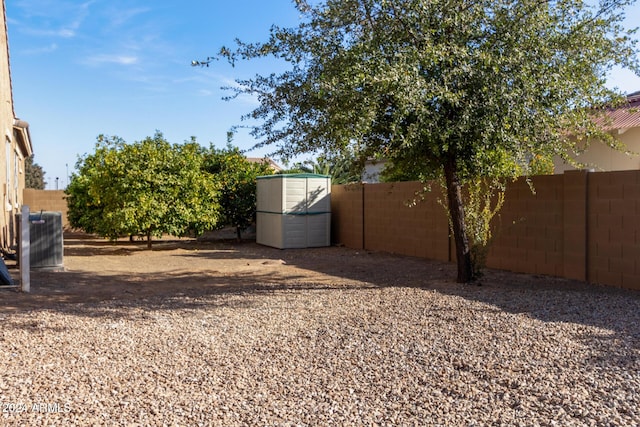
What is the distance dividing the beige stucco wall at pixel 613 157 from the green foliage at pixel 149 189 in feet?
36.7

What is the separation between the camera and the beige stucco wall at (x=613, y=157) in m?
17.9

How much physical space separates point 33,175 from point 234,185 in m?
45.0

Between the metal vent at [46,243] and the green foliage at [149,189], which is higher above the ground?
the green foliage at [149,189]

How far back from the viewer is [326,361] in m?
4.81

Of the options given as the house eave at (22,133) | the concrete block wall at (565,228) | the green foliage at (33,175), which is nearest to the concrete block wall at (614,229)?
the concrete block wall at (565,228)

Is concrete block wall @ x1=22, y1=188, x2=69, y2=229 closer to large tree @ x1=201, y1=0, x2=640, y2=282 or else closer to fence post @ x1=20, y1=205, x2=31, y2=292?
fence post @ x1=20, y1=205, x2=31, y2=292

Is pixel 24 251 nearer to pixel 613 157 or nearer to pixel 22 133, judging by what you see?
pixel 22 133

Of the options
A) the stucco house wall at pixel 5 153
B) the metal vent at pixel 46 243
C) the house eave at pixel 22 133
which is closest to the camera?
the metal vent at pixel 46 243

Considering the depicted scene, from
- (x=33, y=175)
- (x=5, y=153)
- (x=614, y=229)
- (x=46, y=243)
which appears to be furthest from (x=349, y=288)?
(x=33, y=175)

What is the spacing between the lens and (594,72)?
27.0 ft

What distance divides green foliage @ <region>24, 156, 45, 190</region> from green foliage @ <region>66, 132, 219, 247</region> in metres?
41.3

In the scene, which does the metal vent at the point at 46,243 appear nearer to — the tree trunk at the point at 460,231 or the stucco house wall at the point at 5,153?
the stucco house wall at the point at 5,153

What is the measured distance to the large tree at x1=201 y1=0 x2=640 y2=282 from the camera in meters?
7.25

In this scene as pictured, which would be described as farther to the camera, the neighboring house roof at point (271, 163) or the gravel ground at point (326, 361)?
the neighboring house roof at point (271, 163)
